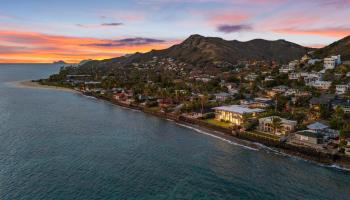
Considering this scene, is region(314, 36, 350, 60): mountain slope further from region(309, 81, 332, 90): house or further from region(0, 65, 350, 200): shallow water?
region(0, 65, 350, 200): shallow water

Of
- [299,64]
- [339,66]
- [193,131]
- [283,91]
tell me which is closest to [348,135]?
[193,131]

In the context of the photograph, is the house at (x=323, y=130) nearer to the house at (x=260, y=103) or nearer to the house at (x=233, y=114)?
the house at (x=233, y=114)

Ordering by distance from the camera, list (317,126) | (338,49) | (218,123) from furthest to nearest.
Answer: (338,49)
(218,123)
(317,126)

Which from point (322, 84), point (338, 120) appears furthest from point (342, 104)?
point (322, 84)

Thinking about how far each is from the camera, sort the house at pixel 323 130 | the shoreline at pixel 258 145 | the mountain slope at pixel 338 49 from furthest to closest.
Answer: the mountain slope at pixel 338 49
the house at pixel 323 130
the shoreline at pixel 258 145

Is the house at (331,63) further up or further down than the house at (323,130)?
further up

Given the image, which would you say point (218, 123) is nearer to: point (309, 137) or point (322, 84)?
point (309, 137)

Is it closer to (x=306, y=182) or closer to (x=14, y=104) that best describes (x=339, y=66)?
(x=306, y=182)

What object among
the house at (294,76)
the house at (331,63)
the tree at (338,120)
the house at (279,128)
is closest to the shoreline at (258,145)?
the house at (279,128)
